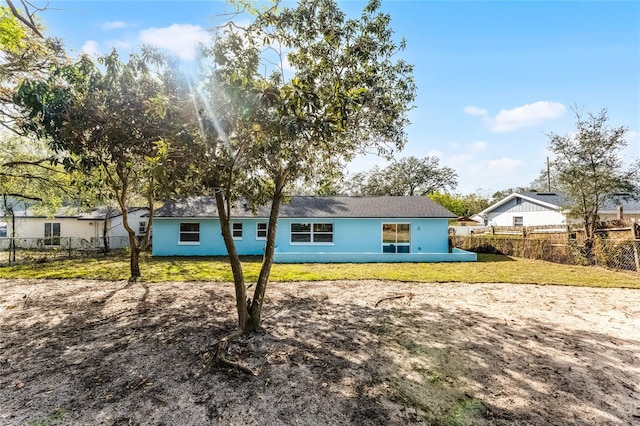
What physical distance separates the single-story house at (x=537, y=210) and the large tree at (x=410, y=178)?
609 inches

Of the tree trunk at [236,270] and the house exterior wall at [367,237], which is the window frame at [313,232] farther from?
the tree trunk at [236,270]

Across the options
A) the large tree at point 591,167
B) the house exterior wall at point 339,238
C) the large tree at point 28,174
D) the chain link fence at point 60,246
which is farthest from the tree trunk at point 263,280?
the chain link fence at point 60,246

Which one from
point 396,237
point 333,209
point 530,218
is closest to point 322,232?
point 333,209

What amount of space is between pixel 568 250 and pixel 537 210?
1318 cm

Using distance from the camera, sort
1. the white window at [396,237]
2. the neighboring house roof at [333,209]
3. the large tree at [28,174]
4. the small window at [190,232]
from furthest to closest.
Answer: the small window at [190,232] → the white window at [396,237] → the neighboring house roof at [333,209] → the large tree at [28,174]

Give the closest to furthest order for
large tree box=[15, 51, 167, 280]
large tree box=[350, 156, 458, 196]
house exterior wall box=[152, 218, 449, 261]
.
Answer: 1. large tree box=[15, 51, 167, 280]
2. house exterior wall box=[152, 218, 449, 261]
3. large tree box=[350, 156, 458, 196]

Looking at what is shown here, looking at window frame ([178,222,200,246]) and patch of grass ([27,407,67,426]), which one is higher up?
window frame ([178,222,200,246])

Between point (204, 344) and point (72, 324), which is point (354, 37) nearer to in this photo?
point (204, 344)

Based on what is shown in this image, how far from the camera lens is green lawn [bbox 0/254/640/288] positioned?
11.3m

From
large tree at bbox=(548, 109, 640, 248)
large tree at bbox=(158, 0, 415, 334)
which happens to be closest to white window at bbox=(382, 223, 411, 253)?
large tree at bbox=(548, 109, 640, 248)

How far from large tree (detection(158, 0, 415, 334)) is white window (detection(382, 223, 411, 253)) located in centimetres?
1090

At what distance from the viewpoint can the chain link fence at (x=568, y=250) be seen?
40.9 ft

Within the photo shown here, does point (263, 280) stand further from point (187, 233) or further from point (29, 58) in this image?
point (187, 233)

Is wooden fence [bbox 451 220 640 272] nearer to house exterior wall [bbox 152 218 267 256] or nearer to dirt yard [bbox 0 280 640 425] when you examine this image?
dirt yard [bbox 0 280 640 425]
